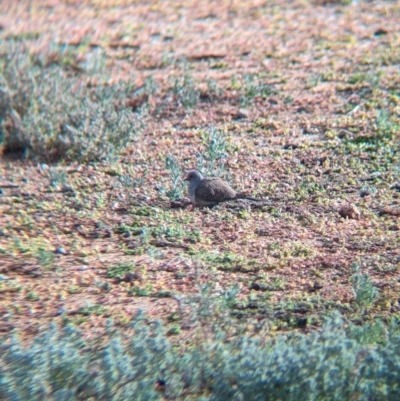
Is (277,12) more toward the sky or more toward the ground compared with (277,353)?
more toward the ground

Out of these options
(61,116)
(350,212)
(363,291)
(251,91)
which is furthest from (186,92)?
(363,291)

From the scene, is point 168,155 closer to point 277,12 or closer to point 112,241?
point 112,241

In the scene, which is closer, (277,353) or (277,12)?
(277,353)

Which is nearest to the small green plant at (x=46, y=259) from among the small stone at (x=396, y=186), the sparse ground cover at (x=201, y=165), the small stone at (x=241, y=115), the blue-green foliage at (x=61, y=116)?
the sparse ground cover at (x=201, y=165)

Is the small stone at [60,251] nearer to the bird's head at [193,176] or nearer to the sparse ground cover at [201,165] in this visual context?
the sparse ground cover at [201,165]

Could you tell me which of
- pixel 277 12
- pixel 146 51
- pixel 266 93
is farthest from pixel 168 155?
pixel 277 12

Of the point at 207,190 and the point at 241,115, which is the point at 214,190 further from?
the point at 241,115
